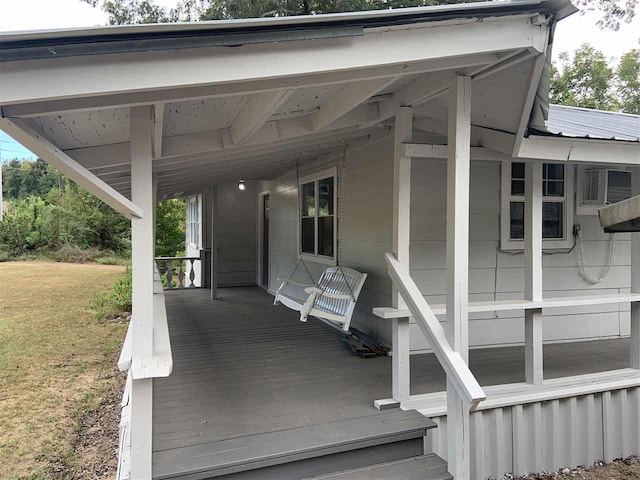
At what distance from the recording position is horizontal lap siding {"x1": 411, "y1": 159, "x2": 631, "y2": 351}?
14.6ft

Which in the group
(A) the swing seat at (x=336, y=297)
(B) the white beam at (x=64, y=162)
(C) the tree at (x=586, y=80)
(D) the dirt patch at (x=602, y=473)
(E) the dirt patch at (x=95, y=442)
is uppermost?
(C) the tree at (x=586, y=80)

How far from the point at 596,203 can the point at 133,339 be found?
15.6ft

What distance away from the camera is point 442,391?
334 centimetres

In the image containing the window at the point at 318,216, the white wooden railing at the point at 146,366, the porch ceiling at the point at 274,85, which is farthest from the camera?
the window at the point at 318,216

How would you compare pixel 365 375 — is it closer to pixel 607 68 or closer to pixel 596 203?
pixel 596 203

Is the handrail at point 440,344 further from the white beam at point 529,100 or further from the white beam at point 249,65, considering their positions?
the white beam at point 249,65

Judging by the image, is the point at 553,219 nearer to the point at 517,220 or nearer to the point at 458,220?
the point at 517,220

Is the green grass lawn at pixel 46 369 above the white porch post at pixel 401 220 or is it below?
below

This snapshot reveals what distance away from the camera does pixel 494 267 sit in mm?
4691

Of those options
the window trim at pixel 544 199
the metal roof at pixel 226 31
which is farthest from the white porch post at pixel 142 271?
the window trim at pixel 544 199

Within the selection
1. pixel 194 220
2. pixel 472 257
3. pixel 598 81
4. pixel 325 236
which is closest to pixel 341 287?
pixel 325 236

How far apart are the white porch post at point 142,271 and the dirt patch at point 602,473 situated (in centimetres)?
252

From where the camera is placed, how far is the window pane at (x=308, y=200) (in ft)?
21.9

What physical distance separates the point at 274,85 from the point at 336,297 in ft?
9.77
